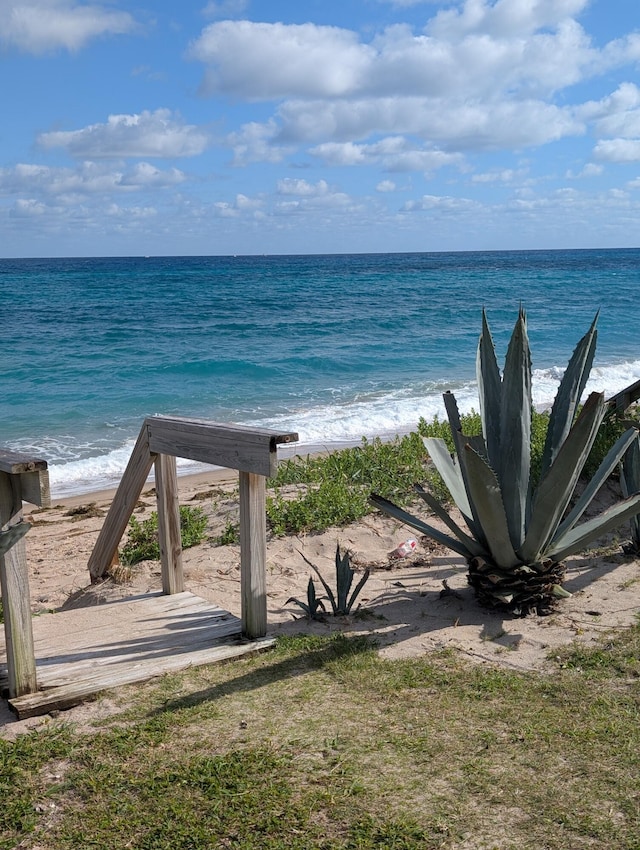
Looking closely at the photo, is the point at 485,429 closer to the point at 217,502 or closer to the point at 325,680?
the point at 325,680

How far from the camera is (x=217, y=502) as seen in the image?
7.18m

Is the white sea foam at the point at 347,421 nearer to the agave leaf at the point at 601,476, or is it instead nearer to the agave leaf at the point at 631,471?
the agave leaf at the point at 631,471

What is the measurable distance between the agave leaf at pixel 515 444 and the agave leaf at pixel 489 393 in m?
0.11

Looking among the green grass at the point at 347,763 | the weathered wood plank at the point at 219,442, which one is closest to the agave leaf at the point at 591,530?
the green grass at the point at 347,763

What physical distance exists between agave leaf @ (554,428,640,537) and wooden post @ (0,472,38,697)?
2684 millimetres

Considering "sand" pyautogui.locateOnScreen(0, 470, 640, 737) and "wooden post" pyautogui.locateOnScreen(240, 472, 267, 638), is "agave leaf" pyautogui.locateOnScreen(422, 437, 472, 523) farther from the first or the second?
"wooden post" pyautogui.locateOnScreen(240, 472, 267, 638)

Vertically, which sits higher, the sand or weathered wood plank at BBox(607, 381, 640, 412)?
weathered wood plank at BBox(607, 381, 640, 412)

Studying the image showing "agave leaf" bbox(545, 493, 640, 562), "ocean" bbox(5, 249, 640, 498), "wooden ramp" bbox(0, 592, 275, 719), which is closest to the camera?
"wooden ramp" bbox(0, 592, 275, 719)

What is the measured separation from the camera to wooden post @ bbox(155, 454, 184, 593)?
4.70 metres

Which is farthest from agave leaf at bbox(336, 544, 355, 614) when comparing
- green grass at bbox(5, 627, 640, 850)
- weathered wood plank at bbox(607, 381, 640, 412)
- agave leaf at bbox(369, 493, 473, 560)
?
weathered wood plank at bbox(607, 381, 640, 412)

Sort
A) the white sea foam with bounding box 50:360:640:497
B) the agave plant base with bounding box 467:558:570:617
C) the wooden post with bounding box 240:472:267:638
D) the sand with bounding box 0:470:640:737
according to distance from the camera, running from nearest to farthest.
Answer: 1. the wooden post with bounding box 240:472:267:638
2. the sand with bounding box 0:470:640:737
3. the agave plant base with bounding box 467:558:570:617
4. the white sea foam with bounding box 50:360:640:497

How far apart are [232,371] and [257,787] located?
1617cm

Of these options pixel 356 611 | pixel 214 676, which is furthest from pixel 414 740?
pixel 356 611

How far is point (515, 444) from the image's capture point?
4.29 metres
